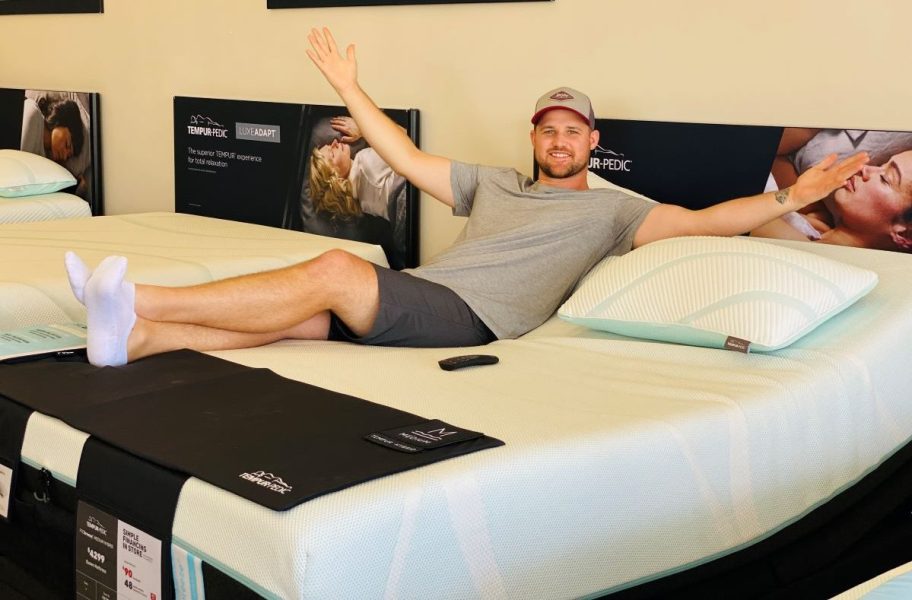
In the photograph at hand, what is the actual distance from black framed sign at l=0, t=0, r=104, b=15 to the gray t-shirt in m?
3.12

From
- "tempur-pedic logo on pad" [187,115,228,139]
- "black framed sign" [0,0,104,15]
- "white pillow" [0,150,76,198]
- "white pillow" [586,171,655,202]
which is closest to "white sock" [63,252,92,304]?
"white pillow" [586,171,655,202]

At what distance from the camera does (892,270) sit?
2.60 m

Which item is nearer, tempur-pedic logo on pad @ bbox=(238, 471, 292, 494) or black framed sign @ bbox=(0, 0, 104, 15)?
tempur-pedic logo on pad @ bbox=(238, 471, 292, 494)

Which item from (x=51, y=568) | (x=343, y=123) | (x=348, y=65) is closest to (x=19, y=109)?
(x=343, y=123)

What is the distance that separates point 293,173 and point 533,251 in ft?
5.61

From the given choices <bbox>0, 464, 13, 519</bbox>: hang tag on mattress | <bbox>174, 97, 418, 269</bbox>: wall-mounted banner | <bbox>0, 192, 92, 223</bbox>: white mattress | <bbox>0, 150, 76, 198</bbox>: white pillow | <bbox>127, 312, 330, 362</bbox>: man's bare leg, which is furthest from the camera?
<bbox>0, 150, 76, 198</bbox>: white pillow

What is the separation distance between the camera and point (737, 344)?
2.32m

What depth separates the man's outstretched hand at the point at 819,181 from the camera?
267cm

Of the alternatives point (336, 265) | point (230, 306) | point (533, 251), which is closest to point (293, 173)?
point (533, 251)

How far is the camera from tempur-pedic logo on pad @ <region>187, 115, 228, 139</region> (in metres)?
4.62

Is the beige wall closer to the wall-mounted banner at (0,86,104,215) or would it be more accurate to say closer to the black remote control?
the wall-mounted banner at (0,86,104,215)

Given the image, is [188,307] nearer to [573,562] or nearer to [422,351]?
[422,351]

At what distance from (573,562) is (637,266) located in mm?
994

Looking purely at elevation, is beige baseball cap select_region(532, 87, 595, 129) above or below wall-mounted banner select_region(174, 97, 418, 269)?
above
